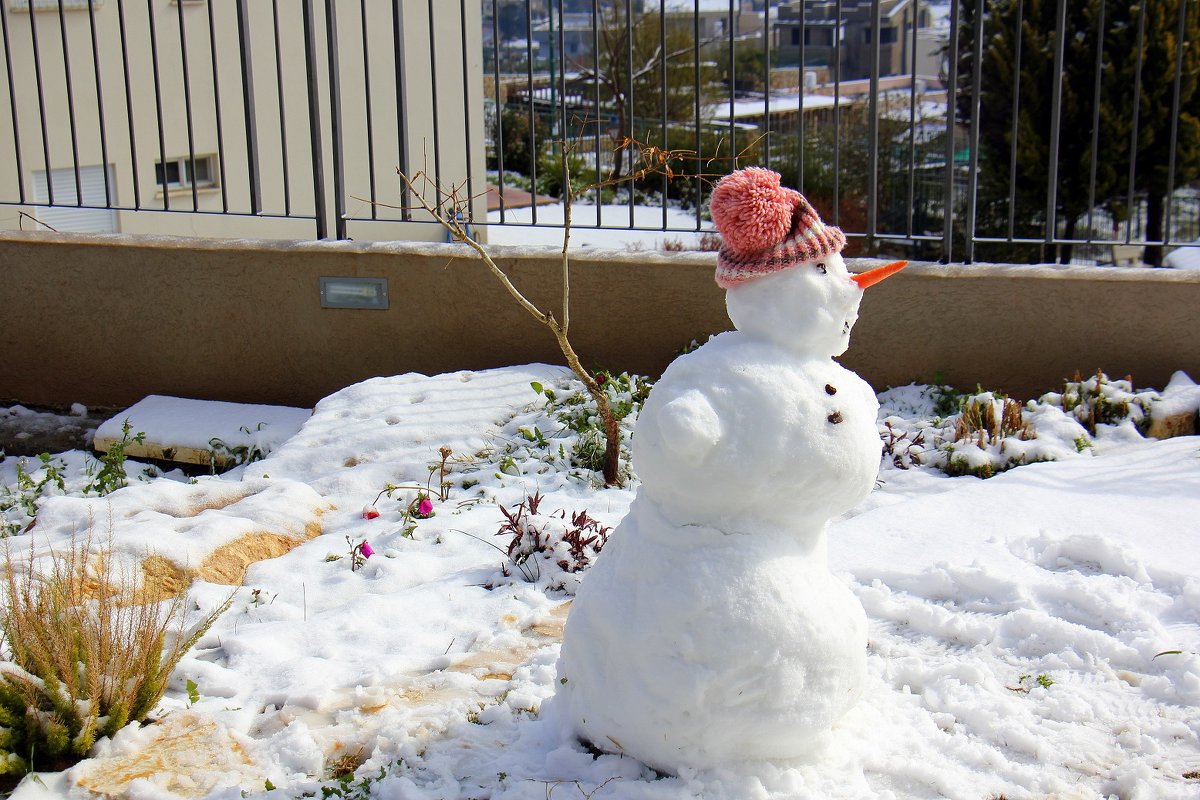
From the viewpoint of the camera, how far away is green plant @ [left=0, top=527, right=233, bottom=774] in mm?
2992

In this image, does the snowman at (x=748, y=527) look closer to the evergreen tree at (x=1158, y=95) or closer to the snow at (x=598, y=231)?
the evergreen tree at (x=1158, y=95)

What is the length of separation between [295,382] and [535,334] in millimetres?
1454

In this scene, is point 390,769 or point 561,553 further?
point 561,553

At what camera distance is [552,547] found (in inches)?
171

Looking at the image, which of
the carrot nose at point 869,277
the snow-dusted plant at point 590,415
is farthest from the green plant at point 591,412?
the carrot nose at point 869,277

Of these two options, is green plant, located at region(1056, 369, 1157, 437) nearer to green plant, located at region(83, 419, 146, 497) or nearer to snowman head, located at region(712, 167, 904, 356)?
snowman head, located at region(712, 167, 904, 356)

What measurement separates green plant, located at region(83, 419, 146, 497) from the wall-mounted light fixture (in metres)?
1.20

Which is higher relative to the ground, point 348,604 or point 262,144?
point 262,144

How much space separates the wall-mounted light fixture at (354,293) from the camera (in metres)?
6.38

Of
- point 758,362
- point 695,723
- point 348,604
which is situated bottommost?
point 348,604

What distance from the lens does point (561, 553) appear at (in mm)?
4305

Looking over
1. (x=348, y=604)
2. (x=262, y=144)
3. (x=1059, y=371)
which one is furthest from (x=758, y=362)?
(x=262, y=144)

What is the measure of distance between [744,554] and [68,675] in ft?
5.80

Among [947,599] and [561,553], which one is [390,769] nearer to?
[561,553]
